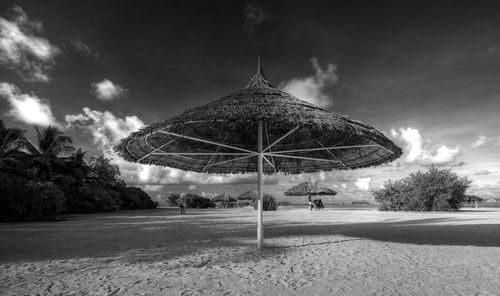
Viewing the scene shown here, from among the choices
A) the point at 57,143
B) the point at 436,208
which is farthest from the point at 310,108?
the point at 57,143

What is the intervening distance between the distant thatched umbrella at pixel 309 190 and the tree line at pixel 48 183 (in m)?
15.4

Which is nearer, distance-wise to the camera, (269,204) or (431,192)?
(431,192)

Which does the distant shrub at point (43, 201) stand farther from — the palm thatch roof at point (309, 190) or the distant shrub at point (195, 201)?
the distant shrub at point (195, 201)

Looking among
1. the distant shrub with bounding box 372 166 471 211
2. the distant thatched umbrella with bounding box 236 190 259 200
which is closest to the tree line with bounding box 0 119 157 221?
the distant thatched umbrella with bounding box 236 190 259 200

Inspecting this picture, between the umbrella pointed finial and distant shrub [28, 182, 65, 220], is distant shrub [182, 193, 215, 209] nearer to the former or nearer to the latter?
distant shrub [28, 182, 65, 220]

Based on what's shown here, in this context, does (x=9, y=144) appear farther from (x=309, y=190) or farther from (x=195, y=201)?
(x=309, y=190)

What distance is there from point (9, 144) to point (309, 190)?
77.5 feet

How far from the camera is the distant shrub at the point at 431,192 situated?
21.7 meters

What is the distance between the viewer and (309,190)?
28516 mm

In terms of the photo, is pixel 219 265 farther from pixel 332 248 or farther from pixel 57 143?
pixel 57 143

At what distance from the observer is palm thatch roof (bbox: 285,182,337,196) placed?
28.4 metres

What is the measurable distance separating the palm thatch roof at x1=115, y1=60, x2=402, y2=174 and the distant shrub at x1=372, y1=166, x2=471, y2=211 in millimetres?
17510

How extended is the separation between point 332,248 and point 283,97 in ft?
11.5

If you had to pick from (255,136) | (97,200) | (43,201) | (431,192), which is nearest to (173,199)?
(97,200)
